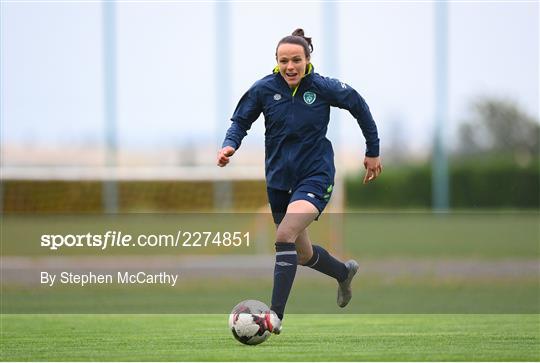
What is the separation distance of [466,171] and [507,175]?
138 cm

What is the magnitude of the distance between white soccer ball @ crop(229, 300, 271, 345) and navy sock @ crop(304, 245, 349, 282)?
3.66 feet

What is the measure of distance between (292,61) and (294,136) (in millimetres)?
532

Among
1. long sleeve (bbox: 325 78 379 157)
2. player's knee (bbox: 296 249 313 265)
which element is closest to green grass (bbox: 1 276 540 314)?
player's knee (bbox: 296 249 313 265)

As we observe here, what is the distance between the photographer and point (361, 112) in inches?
332

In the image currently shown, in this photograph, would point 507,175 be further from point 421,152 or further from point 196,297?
point 196,297

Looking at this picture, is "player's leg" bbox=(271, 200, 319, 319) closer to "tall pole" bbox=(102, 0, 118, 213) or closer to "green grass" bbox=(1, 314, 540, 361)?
"green grass" bbox=(1, 314, 540, 361)

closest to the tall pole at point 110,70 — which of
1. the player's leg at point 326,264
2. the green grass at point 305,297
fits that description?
the green grass at point 305,297

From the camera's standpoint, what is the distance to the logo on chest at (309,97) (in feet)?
27.2

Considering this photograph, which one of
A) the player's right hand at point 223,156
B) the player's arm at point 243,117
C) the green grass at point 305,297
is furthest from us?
the green grass at point 305,297

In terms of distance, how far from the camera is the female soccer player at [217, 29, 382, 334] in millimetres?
8039

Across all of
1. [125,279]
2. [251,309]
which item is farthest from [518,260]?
[251,309]

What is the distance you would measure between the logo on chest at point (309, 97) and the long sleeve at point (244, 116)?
1.18 feet

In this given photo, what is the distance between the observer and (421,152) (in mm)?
39062

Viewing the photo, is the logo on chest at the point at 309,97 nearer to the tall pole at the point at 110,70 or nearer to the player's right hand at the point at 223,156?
the player's right hand at the point at 223,156
